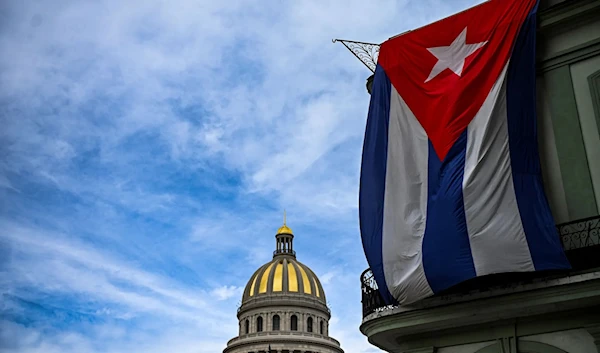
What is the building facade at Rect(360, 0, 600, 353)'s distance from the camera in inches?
504

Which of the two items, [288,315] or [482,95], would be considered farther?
[288,315]

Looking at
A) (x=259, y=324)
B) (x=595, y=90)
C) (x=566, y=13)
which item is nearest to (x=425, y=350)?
(x=595, y=90)

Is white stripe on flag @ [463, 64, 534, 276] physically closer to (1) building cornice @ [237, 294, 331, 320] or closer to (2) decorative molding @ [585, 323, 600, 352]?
(2) decorative molding @ [585, 323, 600, 352]

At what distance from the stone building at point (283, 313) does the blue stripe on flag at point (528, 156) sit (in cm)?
7530

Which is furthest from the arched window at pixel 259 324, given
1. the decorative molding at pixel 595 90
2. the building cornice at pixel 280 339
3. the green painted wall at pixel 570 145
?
the decorative molding at pixel 595 90

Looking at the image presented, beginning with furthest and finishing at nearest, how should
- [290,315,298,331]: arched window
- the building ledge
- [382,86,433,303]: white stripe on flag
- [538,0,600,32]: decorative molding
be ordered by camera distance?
[290,315,298,331]: arched window → [538,0,600,32]: decorative molding → [382,86,433,303]: white stripe on flag → the building ledge

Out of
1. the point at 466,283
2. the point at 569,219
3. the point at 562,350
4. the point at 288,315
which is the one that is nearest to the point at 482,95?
the point at 569,219

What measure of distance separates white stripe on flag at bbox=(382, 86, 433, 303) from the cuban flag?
2 centimetres

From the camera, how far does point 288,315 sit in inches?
3583

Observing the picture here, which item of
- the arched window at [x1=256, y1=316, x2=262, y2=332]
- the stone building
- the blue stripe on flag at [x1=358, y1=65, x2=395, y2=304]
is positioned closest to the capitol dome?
the stone building

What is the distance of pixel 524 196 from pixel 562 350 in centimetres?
313

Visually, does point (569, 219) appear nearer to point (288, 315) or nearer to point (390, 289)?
point (390, 289)

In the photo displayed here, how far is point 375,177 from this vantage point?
16016 mm

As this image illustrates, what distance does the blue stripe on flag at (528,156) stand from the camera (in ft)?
42.1
